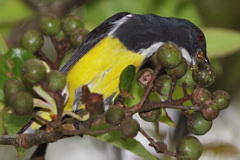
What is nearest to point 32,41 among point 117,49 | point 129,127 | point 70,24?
point 70,24

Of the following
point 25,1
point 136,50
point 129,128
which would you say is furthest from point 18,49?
point 129,128

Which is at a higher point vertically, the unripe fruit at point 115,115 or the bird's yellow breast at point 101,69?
the unripe fruit at point 115,115

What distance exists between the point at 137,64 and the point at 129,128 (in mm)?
1295

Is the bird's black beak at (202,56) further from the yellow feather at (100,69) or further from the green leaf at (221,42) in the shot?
the yellow feather at (100,69)

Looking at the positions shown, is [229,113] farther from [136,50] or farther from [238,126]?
[136,50]

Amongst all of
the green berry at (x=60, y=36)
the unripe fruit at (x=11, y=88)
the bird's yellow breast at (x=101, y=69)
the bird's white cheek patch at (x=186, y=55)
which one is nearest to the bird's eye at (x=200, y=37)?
the bird's white cheek patch at (x=186, y=55)

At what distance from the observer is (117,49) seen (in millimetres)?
3881

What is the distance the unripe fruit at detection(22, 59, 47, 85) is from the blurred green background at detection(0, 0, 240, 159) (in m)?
0.94

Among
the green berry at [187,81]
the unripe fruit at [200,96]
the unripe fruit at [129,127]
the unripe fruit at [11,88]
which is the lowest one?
the green berry at [187,81]

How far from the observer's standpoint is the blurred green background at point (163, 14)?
3.74 meters

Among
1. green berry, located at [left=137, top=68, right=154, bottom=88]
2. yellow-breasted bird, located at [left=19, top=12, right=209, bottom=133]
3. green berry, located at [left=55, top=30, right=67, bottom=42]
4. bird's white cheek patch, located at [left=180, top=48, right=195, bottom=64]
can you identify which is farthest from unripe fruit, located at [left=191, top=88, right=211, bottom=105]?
green berry, located at [left=55, top=30, right=67, bottom=42]

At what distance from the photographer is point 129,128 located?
→ 2.58m

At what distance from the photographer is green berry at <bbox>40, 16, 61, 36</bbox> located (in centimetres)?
381

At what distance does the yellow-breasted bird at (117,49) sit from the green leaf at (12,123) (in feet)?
0.99
